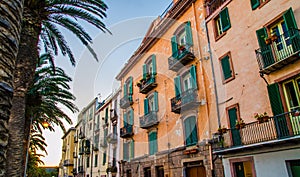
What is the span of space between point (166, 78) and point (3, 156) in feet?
56.4

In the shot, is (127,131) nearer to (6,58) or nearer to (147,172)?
(147,172)

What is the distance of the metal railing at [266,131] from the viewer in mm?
9766

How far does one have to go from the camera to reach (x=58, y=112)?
17594mm

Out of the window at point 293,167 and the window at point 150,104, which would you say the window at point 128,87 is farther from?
the window at point 293,167

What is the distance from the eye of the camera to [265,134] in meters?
10.7

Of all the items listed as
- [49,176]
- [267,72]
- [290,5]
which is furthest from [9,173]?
[49,176]

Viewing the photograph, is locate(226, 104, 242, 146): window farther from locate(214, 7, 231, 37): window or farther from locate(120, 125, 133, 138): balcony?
locate(120, 125, 133, 138): balcony

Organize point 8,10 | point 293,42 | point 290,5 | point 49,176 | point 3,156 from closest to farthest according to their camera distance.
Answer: point 3,156 → point 8,10 → point 293,42 → point 290,5 → point 49,176

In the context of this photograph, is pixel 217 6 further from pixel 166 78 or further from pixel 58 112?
pixel 58 112

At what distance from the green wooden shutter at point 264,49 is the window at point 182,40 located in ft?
17.6

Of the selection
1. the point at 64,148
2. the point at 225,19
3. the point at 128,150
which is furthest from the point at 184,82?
the point at 64,148

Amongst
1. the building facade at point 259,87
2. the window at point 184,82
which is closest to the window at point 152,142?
the window at point 184,82

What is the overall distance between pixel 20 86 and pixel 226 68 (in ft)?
32.6

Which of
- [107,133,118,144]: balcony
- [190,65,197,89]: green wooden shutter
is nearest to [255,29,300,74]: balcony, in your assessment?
[190,65,197,89]: green wooden shutter
